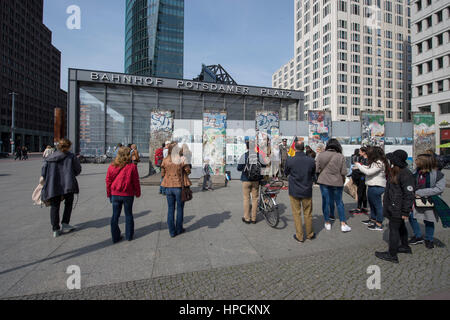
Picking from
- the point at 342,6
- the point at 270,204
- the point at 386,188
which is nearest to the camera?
the point at 386,188

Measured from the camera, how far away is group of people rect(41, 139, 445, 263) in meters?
3.70

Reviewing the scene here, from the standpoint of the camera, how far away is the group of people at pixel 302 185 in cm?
370

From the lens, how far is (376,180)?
5.19m

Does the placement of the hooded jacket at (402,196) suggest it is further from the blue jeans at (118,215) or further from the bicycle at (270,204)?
the blue jeans at (118,215)

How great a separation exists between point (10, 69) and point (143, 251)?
90548mm

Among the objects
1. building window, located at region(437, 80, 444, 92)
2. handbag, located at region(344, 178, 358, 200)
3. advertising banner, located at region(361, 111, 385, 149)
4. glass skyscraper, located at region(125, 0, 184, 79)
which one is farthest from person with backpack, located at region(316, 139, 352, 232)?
glass skyscraper, located at region(125, 0, 184, 79)

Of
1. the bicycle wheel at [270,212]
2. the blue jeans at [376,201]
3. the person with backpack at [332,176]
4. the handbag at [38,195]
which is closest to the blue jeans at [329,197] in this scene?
the person with backpack at [332,176]

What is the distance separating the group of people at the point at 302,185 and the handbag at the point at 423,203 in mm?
21

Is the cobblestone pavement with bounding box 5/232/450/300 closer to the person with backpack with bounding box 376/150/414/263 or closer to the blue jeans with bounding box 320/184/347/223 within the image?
the person with backpack with bounding box 376/150/414/263

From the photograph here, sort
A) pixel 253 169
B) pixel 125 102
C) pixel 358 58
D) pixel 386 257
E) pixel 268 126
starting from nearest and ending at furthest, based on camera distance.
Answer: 1. pixel 386 257
2. pixel 253 169
3. pixel 268 126
4. pixel 125 102
5. pixel 358 58

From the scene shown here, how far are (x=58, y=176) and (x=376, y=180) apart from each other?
6.65 metres

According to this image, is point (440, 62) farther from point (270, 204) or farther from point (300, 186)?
point (300, 186)

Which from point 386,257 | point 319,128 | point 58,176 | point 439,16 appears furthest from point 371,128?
point 439,16

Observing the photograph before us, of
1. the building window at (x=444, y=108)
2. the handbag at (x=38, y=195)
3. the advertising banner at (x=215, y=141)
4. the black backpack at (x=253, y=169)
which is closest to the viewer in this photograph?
the handbag at (x=38, y=195)
